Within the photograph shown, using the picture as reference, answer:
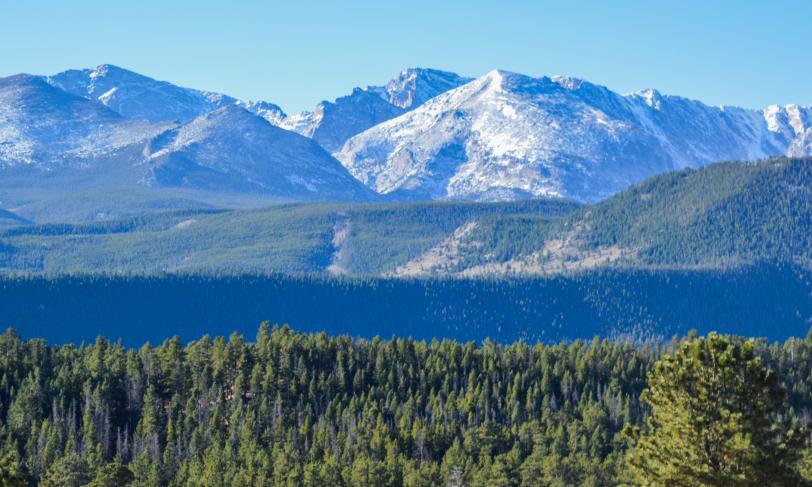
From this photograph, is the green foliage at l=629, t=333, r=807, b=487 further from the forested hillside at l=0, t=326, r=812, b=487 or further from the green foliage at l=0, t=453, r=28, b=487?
the forested hillside at l=0, t=326, r=812, b=487

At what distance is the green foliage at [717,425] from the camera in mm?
56781

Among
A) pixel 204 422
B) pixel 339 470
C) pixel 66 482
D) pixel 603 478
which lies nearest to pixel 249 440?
pixel 204 422

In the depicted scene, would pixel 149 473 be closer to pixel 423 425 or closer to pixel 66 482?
pixel 66 482

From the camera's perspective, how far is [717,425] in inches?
2250

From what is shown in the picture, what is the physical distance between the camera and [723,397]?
57656 mm

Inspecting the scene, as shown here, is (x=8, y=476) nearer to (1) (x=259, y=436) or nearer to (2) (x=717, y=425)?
(2) (x=717, y=425)

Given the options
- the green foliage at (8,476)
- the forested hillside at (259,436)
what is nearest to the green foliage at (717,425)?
the green foliage at (8,476)

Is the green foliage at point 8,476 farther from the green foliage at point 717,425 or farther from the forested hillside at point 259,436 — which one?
the forested hillside at point 259,436

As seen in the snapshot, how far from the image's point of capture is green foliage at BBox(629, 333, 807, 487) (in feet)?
186

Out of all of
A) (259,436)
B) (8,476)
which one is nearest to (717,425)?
(8,476)

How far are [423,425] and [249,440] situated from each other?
76.8 feet

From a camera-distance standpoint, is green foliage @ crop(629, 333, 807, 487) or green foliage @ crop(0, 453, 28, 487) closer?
green foliage @ crop(0, 453, 28, 487)

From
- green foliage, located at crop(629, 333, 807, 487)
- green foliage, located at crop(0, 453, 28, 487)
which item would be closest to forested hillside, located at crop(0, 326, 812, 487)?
green foliage, located at crop(0, 453, 28, 487)

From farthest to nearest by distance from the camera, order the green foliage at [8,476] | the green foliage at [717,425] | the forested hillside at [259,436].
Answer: the forested hillside at [259,436], the green foliage at [717,425], the green foliage at [8,476]
